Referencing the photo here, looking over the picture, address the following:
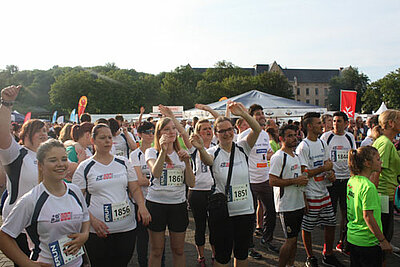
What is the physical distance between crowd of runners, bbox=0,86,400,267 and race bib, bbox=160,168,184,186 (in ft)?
0.04

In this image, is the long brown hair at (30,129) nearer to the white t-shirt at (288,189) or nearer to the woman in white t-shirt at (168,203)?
the woman in white t-shirt at (168,203)

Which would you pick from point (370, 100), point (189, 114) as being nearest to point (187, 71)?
point (370, 100)

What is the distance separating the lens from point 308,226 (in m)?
4.54

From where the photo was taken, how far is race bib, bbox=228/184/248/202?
3.59 metres

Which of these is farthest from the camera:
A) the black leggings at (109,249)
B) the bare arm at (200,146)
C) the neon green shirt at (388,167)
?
the neon green shirt at (388,167)

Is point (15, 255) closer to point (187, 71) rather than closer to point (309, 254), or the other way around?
point (309, 254)

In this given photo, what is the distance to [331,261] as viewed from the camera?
4.61 meters

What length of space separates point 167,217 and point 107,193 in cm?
92

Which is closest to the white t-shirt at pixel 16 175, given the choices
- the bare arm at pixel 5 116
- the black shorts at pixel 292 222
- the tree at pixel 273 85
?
the bare arm at pixel 5 116

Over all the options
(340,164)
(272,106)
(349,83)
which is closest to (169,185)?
(340,164)

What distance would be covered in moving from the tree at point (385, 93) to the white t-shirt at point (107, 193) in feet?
216

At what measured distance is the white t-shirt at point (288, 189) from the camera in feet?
13.8

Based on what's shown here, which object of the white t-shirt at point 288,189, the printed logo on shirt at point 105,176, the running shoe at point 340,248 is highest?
the printed logo on shirt at point 105,176

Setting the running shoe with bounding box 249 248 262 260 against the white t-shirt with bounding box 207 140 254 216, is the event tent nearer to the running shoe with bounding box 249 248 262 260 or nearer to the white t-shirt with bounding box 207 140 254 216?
the running shoe with bounding box 249 248 262 260
